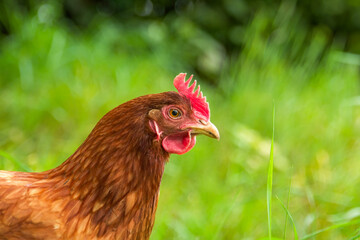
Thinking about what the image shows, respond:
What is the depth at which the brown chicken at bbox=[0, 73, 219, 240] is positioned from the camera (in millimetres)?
1594

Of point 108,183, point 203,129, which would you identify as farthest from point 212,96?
point 108,183

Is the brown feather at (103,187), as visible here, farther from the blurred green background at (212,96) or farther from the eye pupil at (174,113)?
the blurred green background at (212,96)

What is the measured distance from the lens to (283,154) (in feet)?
11.0

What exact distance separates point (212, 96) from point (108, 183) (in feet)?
8.34

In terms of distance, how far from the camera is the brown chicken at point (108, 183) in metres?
1.59

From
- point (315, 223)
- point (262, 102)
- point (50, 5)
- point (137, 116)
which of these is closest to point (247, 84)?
point (262, 102)

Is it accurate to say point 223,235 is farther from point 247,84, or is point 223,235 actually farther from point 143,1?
point 143,1

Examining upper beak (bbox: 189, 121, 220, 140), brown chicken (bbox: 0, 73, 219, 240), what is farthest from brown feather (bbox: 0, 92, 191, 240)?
upper beak (bbox: 189, 121, 220, 140)

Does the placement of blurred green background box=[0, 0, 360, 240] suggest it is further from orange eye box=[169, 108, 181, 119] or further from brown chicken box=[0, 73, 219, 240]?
orange eye box=[169, 108, 181, 119]

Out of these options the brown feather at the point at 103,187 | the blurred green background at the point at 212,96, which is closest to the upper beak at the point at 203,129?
the brown feather at the point at 103,187

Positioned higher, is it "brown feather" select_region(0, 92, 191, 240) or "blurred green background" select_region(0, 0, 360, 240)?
"blurred green background" select_region(0, 0, 360, 240)

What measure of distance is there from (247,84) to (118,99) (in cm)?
106

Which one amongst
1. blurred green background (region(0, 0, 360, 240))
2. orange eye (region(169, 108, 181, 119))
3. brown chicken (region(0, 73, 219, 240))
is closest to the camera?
brown chicken (region(0, 73, 219, 240))

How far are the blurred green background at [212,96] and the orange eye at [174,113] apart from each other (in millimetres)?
778
